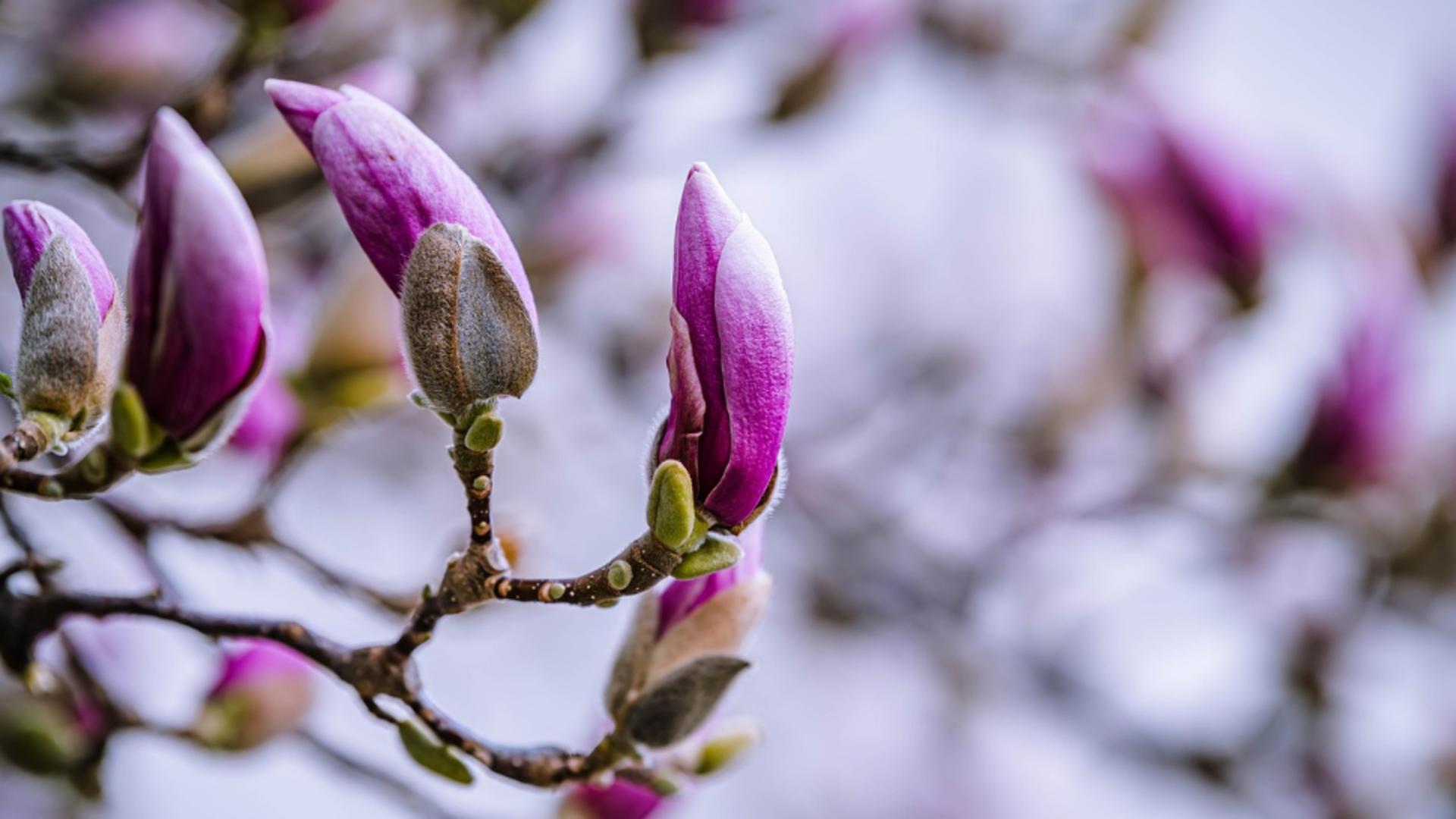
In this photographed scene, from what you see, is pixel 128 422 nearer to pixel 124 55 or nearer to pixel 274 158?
pixel 274 158

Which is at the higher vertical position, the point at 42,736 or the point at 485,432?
the point at 485,432

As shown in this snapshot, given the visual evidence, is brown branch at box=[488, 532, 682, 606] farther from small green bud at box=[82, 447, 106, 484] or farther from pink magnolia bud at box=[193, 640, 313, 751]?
pink magnolia bud at box=[193, 640, 313, 751]

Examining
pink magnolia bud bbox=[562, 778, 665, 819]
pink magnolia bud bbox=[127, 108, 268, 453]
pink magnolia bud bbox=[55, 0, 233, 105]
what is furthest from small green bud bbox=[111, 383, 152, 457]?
pink magnolia bud bbox=[55, 0, 233, 105]

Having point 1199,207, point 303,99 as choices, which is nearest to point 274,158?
point 303,99

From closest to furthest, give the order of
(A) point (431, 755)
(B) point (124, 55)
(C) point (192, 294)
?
(C) point (192, 294), (A) point (431, 755), (B) point (124, 55)

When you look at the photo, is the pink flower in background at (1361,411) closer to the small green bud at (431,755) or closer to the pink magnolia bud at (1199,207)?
the pink magnolia bud at (1199,207)

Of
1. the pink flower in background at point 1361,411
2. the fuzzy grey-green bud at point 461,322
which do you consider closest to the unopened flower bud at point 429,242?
the fuzzy grey-green bud at point 461,322

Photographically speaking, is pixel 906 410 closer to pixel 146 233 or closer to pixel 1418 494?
pixel 1418 494

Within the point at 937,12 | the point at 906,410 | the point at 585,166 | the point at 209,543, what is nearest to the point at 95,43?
the point at 585,166
